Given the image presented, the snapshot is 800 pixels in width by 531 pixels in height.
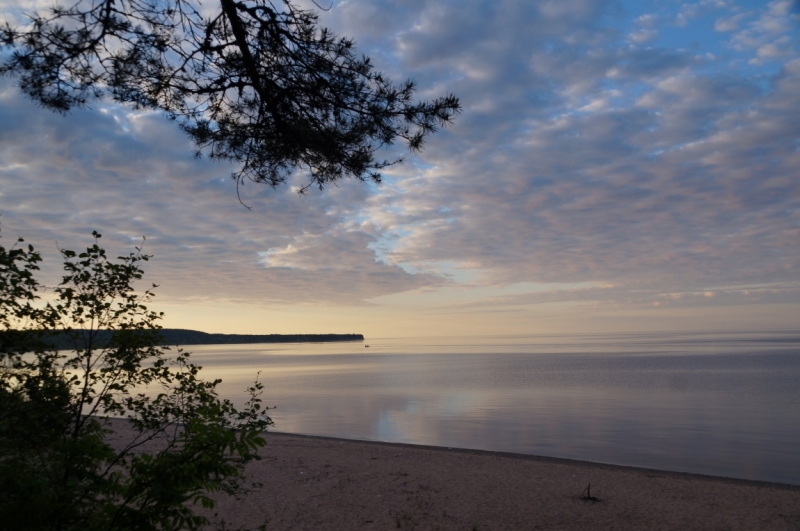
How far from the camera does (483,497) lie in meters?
9.84

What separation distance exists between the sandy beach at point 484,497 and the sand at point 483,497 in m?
0.02

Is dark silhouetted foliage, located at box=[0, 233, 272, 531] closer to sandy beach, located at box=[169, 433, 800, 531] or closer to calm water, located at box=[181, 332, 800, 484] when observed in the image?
sandy beach, located at box=[169, 433, 800, 531]

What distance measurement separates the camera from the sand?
8508mm

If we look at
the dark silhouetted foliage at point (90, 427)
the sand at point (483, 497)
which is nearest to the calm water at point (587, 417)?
the sand at point (483, 497)

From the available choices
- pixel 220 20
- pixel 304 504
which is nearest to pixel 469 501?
pixel 304 504

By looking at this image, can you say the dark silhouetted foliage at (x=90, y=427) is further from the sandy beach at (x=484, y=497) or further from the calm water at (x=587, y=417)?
the calm water at (x=587, y=417)

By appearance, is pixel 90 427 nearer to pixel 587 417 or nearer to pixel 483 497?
pixel 483 497

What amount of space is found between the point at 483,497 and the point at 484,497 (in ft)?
0.05

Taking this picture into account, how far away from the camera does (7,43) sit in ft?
19.0

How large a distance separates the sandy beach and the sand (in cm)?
2

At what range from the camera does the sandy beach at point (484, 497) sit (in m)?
8.51

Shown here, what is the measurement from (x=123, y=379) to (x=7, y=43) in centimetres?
368

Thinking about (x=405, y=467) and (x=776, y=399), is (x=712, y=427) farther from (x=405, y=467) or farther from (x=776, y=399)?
(x=405, y=467)

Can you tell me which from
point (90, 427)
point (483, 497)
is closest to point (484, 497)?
point (483, 497)
